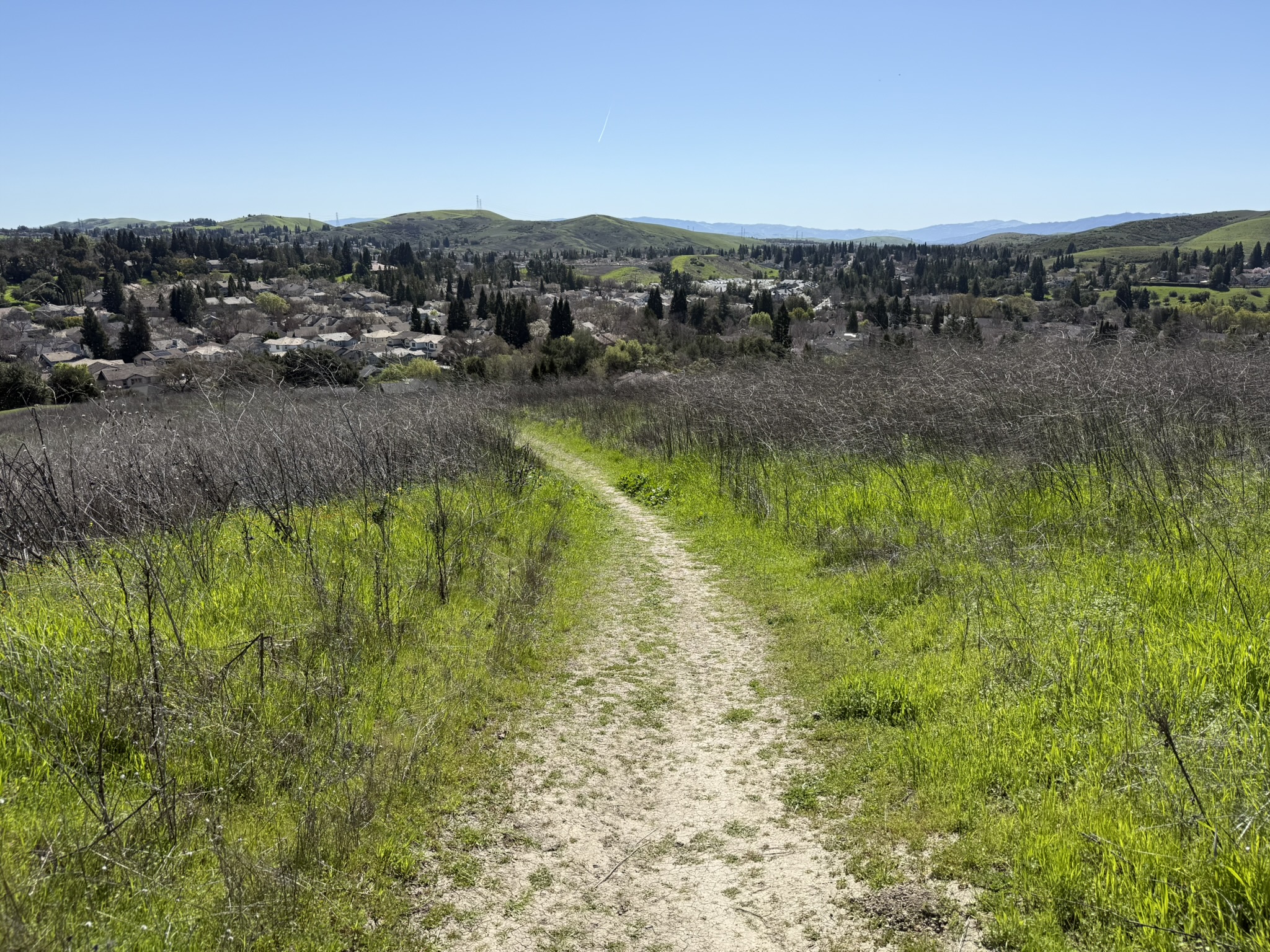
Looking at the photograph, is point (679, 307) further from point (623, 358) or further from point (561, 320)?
point (623, 358)

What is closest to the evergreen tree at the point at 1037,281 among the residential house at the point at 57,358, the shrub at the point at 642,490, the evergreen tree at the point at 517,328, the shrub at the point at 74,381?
the evergreen tree at the point at 517,328

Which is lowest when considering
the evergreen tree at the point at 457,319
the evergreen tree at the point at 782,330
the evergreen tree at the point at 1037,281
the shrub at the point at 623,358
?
the shrub at the point at 623,358

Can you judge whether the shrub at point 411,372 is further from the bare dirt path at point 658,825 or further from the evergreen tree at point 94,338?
the evergreen tree at point 94,338

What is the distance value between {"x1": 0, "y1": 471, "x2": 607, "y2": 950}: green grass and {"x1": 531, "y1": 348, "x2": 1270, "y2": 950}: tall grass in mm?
2462

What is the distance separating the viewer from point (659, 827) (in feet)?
13.6

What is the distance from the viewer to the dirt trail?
335 cm

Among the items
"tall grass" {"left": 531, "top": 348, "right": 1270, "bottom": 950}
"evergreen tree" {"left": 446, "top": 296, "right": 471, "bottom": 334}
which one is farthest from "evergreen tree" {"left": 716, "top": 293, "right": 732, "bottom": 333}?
"tall grass" {"left": 531, "top": 348, "right": 1270, "bottom": 950}

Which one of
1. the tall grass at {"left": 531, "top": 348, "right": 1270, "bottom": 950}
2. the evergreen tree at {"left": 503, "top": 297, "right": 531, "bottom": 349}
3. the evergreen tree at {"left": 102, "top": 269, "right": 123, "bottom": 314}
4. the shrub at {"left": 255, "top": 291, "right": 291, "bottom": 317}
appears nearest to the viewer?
the tall grass at {"left": 531, "top": 348, "right": 1270, "bottom": 950}

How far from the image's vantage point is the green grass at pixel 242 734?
3.12m

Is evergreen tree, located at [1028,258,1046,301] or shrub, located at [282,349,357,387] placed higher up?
evergreen tree, located at [1028,258,1046,301]

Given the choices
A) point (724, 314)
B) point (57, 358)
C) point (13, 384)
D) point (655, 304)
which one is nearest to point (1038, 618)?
Result: point (13, 384)

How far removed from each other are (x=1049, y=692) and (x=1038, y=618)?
3.90ft

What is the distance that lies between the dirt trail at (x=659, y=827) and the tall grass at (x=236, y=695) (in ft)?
1.45

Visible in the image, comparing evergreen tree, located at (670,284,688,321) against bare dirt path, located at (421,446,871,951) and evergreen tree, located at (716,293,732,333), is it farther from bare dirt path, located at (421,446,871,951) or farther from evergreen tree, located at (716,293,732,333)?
bare dirt path, located at (421,446,871,951)
